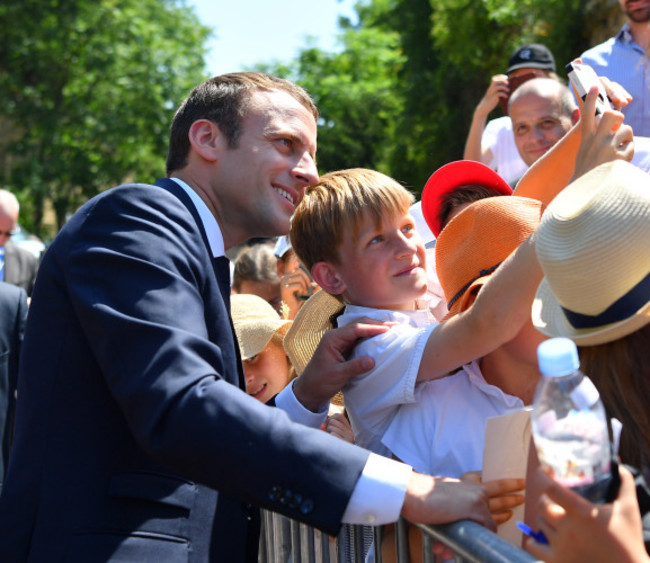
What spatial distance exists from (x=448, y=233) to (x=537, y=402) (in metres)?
1.19

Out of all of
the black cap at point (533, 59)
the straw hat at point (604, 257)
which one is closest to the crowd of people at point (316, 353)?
the straw hat at point (604, 257)

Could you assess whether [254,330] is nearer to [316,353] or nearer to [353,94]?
[316,353]

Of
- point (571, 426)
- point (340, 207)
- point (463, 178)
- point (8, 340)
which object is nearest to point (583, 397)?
point (571, 426)

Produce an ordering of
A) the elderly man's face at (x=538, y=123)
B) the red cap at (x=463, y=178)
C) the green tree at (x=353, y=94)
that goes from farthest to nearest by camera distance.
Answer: the green tree at (x=353, y=94) → the elderly man's face at (x=538, y=123) → the red cap at (x=463, y=178)

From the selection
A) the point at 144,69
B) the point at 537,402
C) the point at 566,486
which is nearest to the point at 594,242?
the point at 537,402

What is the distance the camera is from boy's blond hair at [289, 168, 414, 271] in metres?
2.71

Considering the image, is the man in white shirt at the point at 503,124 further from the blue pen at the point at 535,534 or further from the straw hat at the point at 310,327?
the blue pen at the point at 535,534

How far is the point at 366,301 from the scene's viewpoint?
2725 millimetres

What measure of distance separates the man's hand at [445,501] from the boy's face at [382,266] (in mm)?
785

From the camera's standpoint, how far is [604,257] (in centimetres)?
171

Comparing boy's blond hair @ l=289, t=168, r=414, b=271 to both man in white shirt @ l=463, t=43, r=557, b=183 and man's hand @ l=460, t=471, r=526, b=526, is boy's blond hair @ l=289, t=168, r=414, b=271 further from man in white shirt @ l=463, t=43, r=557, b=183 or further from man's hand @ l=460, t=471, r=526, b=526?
man in white shirt @ l=463, t=43, r=557, b=183

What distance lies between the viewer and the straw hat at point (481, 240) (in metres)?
2.52

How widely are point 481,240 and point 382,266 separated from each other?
31 cm

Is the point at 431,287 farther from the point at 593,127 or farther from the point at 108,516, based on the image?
the point at 108,516
